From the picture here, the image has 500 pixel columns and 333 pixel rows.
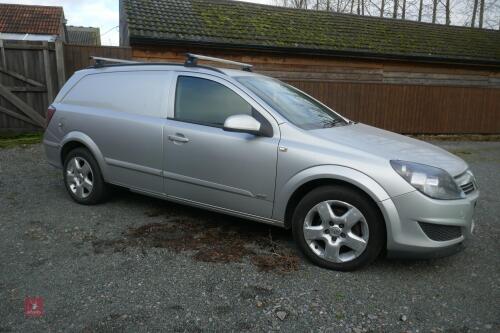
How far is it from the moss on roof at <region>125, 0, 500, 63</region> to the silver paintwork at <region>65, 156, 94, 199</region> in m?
5.89

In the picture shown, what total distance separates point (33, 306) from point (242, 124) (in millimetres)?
2107

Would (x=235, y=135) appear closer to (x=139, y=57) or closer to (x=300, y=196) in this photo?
(x=300, y=196)

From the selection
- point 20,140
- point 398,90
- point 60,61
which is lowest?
point 20,140

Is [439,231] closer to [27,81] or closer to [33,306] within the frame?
[33,306]

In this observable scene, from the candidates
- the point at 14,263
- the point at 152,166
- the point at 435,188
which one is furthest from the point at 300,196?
the point at 14,263

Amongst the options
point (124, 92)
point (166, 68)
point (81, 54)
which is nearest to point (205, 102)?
point (166, 68)

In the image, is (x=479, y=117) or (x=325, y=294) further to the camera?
(x=479, y=117)

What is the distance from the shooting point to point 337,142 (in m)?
3.57

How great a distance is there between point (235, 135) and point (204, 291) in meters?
1.45

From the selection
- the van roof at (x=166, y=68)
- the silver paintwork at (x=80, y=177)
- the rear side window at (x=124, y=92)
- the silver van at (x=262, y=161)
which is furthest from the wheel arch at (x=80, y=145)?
the van roof at (x=166, y=68)

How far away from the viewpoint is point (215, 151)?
395 cm

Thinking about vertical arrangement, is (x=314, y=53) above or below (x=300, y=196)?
above

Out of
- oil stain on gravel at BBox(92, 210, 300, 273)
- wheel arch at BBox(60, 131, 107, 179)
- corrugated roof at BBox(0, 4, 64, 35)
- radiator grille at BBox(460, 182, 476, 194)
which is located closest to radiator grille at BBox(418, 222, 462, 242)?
radiator grille at BBox(460, 182, 476, 194)

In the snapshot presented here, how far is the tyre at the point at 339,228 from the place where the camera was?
10.9ft
